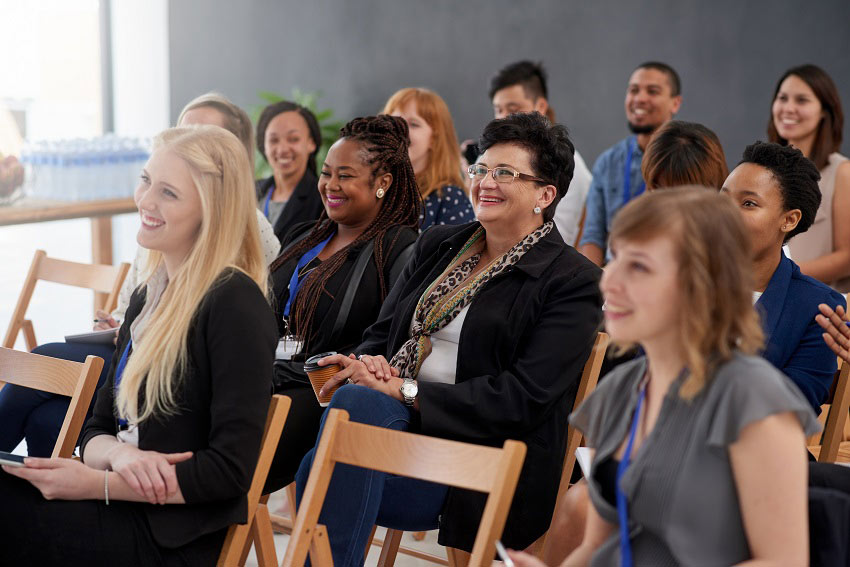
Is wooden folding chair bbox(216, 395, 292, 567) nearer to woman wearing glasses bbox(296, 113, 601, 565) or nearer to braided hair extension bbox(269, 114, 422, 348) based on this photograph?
woman wearing glasses bbox(296, 113, 601, 565)

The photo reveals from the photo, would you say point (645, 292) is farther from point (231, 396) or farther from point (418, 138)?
point (418, 138)

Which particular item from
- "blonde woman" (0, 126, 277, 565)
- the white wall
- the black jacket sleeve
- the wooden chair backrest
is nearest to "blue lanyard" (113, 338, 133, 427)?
"blonde woman" (0, 126, 277, 565)

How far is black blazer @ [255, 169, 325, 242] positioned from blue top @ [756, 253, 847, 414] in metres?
2.13

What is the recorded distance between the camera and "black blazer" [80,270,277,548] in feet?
6.08

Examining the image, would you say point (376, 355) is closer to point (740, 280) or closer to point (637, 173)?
point (740, 280)

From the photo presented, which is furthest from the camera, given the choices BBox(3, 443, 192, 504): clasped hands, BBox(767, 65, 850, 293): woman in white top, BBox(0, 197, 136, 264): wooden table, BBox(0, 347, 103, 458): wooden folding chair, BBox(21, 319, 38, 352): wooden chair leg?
BBox(0, 197, 136, 264): wooden table

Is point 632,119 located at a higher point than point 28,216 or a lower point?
higher

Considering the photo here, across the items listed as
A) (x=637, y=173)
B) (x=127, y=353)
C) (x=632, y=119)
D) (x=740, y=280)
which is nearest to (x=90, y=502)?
(x=127, y=353)

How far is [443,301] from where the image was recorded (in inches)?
99.8

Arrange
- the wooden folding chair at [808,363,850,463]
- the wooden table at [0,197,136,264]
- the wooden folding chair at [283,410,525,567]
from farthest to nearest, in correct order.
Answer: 1. the wooden table at [0,197,136,264]
2. the wooden folding chair at [808,363,850,463]
3. the wooden folding chair at [283,410,525,567]

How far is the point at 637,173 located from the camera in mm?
4312

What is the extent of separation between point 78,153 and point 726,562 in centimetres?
457

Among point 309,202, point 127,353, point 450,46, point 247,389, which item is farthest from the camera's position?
point 450,46

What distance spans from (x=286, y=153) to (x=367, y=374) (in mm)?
2176
